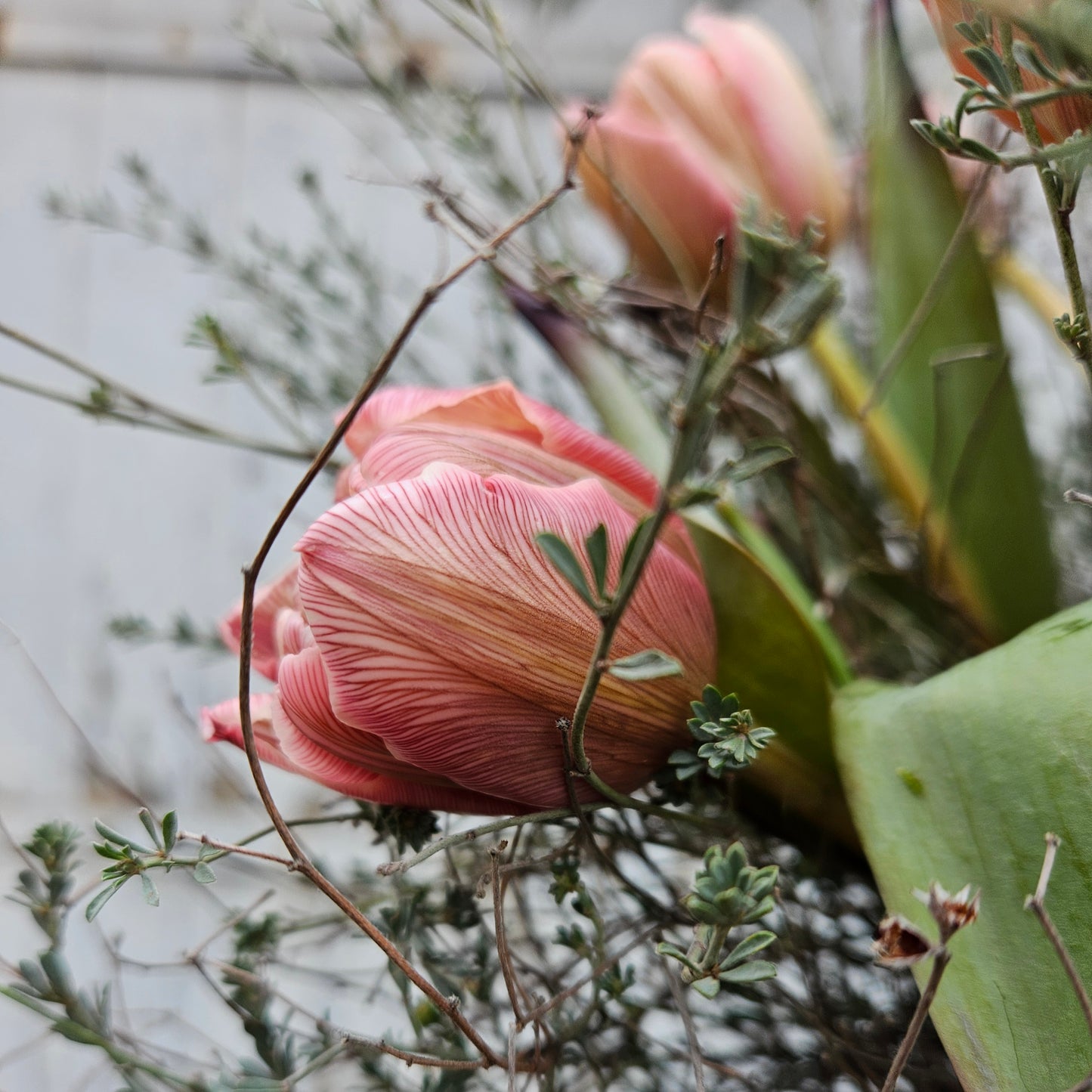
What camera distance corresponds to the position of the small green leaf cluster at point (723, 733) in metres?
0.13

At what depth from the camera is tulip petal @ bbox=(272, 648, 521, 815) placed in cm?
13

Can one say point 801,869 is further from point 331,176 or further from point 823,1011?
point 331,176

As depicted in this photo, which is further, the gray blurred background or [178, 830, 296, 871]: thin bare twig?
the gray blurred background

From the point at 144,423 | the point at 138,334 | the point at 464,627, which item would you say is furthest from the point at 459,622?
the point at 138,334

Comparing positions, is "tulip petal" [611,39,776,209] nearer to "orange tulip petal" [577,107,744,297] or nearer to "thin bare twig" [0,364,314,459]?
"orange tulip petal" [577,107,744,297]

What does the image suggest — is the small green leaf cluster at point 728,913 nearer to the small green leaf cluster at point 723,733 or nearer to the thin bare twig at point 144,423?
the small green leaf cluster at point 723,733

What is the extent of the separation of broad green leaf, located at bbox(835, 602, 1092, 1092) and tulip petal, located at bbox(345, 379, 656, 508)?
5 centimetres

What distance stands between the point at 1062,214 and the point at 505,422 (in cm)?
8

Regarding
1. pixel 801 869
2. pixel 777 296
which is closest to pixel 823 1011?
pixel 801 869

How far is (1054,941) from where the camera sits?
0.10 m

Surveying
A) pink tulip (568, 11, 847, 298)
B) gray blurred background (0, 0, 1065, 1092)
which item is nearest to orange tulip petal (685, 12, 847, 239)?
pink tulip (568, 11, 847, 298)

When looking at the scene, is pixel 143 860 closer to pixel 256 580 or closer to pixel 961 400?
pixel 256 580

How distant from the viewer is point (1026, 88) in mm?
128

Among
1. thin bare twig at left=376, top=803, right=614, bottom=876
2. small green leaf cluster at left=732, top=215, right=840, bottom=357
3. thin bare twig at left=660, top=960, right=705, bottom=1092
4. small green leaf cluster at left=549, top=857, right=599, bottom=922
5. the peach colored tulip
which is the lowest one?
thin bare twig at left=660, top=960, right=705, bottom=1092
